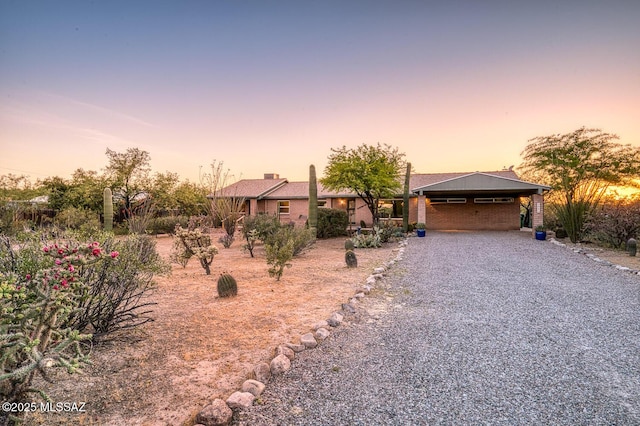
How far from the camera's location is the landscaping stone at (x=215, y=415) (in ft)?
7.89

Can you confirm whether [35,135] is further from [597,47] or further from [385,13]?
[597,47]

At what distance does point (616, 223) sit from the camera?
13.0 m

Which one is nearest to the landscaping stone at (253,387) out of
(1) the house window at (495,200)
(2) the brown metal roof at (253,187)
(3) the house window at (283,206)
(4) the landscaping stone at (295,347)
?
(4) the landscaping stone at (295,347)

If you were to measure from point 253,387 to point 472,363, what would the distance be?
2407 mm

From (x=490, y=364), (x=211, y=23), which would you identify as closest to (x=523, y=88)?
(x=211, y=23)

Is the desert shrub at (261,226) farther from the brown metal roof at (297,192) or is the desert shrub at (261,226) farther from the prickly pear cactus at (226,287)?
the brown metal roof at (297,192)

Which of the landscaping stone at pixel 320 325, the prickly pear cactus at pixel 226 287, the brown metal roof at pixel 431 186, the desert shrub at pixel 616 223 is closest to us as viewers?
the landscaping stone at pixel 320 325

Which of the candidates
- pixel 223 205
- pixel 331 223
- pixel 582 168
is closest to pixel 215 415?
pixel 223 205

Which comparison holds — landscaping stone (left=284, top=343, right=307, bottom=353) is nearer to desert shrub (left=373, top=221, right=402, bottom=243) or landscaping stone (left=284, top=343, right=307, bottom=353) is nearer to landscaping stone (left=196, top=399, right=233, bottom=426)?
landscaping stone (left=196, top=399, right=233, bottom=426)

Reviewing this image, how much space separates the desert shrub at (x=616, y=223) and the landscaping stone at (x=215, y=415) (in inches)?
653

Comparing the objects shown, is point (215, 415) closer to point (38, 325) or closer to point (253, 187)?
point (38, 325)

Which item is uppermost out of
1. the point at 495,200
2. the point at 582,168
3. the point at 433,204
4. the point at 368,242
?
the point at 582,168

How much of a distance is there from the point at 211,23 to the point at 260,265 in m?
8.66

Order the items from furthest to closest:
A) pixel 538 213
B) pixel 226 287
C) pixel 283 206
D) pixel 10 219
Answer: pixel 283 206 < pixel 538 213 < pixel 10 219 < pixel 226 287
